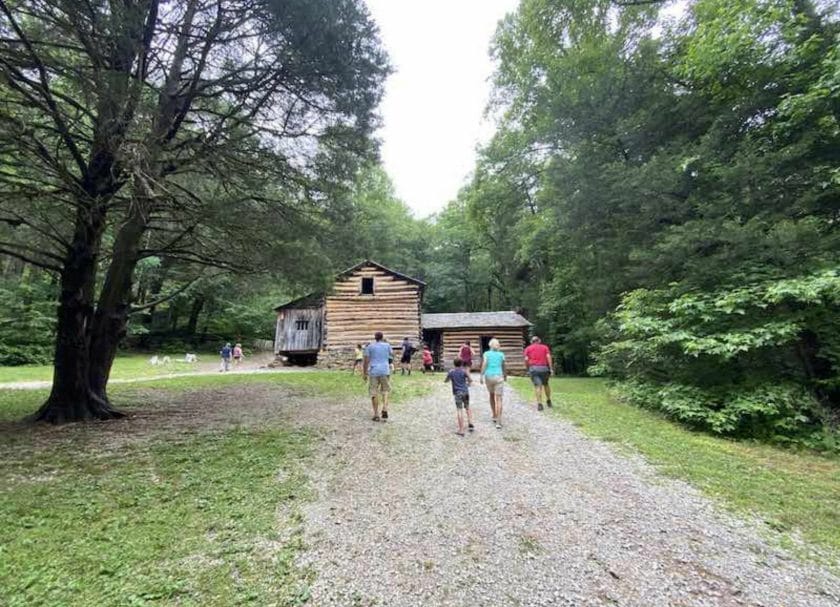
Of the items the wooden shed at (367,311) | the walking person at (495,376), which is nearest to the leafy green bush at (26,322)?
the wooden shed at (367,311)

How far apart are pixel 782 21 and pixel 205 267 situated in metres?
16.2

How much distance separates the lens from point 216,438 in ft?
21.6

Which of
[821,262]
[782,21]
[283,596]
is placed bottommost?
[283,596]

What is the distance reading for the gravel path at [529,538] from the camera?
2742 mm

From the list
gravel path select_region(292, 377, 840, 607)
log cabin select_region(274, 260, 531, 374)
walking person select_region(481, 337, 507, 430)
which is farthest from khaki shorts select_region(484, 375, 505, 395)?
log cabin select_region(274, 260, 531, 374)

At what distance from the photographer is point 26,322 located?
20.4m

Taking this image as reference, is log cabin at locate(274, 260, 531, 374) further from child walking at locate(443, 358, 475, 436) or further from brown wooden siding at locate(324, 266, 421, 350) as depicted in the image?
child walking at locate(443, 358, 475, 436)

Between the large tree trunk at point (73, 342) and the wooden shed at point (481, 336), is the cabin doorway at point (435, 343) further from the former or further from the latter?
the large tree trunk at point (73, 342)

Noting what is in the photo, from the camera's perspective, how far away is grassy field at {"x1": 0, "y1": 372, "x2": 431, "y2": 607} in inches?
108

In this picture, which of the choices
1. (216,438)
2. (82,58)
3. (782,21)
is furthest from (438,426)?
(782,21)

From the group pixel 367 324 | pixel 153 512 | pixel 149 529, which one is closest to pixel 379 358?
pixel 153 512

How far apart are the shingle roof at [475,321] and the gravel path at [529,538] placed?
1704cm

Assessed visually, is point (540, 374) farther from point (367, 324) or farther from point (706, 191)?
point (367, 324)

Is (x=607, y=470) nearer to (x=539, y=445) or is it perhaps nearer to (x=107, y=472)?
(x=539, y=445)
